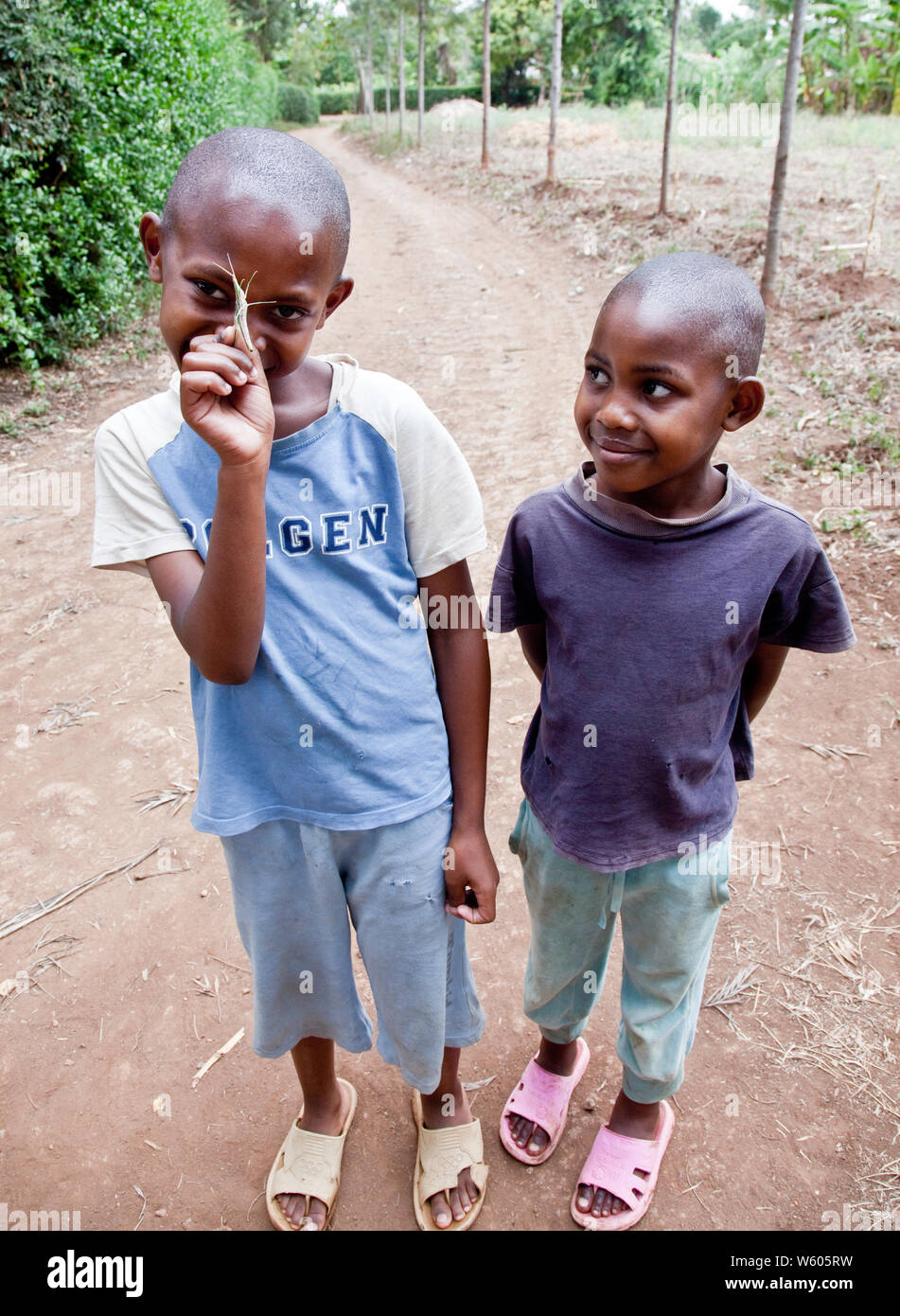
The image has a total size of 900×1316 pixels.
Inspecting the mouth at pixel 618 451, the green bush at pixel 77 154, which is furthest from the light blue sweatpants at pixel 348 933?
the green bush at pixel 77 154

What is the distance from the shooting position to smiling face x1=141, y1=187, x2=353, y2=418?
115 cm

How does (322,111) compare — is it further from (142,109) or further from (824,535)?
(824,535)

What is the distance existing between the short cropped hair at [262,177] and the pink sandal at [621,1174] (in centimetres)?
186

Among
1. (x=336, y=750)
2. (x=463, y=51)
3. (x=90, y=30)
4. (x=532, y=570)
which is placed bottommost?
(x=336, y=750)

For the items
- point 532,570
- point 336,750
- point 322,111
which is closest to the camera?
point 336,750

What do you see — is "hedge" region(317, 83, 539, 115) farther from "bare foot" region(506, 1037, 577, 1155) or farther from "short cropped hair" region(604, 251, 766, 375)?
"bare foot" region(506, 1037, 577, 1155)

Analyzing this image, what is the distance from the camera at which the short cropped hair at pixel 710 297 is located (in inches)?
51.2

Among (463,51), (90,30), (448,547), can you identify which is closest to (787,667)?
(448,547)

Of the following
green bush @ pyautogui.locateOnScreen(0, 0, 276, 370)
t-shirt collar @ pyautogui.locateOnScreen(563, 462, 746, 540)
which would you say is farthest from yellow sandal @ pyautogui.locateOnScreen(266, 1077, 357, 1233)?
green bush @ pyautogui.locateOnScreen(0, 0, 276, 370)

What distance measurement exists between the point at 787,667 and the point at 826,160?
1414 cm

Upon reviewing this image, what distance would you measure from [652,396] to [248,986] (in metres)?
1.97

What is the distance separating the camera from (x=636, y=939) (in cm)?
169
